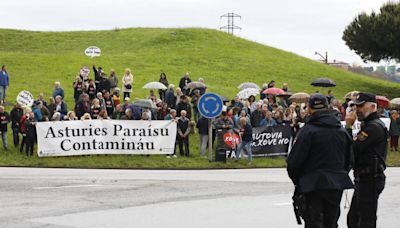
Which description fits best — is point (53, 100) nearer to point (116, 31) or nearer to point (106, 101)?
point (106, 101)

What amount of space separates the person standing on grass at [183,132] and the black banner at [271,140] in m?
2.51

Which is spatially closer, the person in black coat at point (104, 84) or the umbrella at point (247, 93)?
the person in black coat at point (104, 84)

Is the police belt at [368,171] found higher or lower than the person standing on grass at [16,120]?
higher

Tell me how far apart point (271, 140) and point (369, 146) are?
17735 millimetres

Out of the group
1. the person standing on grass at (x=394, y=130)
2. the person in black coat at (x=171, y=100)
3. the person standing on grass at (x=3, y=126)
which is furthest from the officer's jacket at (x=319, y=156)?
the person standing on grass at (x=394, y=130)

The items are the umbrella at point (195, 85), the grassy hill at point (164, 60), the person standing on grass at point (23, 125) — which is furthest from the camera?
the grassy hill at point (164, 60)

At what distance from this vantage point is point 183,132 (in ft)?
82.4

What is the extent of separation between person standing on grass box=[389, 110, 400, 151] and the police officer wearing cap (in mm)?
20978

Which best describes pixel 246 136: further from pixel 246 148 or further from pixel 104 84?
pixel 104 84

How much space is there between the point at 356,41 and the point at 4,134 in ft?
127

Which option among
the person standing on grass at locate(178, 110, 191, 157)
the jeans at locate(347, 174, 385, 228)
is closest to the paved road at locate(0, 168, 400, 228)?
the jeans at locate(347, 174, 385, 228)

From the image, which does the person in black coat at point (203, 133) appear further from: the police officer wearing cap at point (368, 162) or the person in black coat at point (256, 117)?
the police officer wearing cap at point (368, 162)

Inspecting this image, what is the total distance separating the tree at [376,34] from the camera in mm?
55844

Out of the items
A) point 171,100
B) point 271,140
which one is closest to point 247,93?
point 171,100
